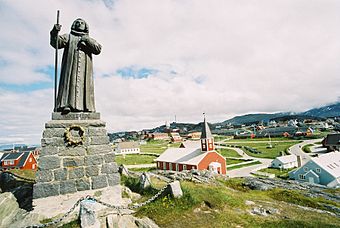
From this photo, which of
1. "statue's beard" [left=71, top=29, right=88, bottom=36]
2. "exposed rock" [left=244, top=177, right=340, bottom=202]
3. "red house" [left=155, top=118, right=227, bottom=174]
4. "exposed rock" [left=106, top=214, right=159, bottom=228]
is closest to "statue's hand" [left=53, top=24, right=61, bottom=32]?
"statue's beard" [left=71, top=29, right=88, bottom=36]

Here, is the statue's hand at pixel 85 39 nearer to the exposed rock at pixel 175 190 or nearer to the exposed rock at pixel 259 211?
the exposed rock at pixel 175 190

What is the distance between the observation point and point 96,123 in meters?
7.21

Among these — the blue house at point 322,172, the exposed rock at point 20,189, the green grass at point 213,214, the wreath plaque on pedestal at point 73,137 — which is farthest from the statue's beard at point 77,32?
the blue house at point 322,172

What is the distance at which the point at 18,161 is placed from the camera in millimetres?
→ 40531

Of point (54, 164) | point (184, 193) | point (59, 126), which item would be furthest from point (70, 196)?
point (184, 193)

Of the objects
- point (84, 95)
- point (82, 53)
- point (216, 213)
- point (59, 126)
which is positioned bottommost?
point (216, 213)

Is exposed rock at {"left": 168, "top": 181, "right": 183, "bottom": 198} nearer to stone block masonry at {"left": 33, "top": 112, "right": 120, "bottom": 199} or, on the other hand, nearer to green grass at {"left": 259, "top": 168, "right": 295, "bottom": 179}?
stone block masonry at {"left": 33, "top": 112, "right": 120, "bottom": 199}

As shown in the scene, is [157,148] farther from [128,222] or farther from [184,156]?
[128,222]

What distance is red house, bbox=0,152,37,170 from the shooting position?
1560 inches

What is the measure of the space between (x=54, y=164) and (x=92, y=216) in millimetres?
2042

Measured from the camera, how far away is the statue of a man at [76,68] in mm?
7230

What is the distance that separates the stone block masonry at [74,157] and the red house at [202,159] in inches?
1045

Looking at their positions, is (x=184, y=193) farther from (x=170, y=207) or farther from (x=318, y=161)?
(x=318, y=161)

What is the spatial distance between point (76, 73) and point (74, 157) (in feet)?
9.32
